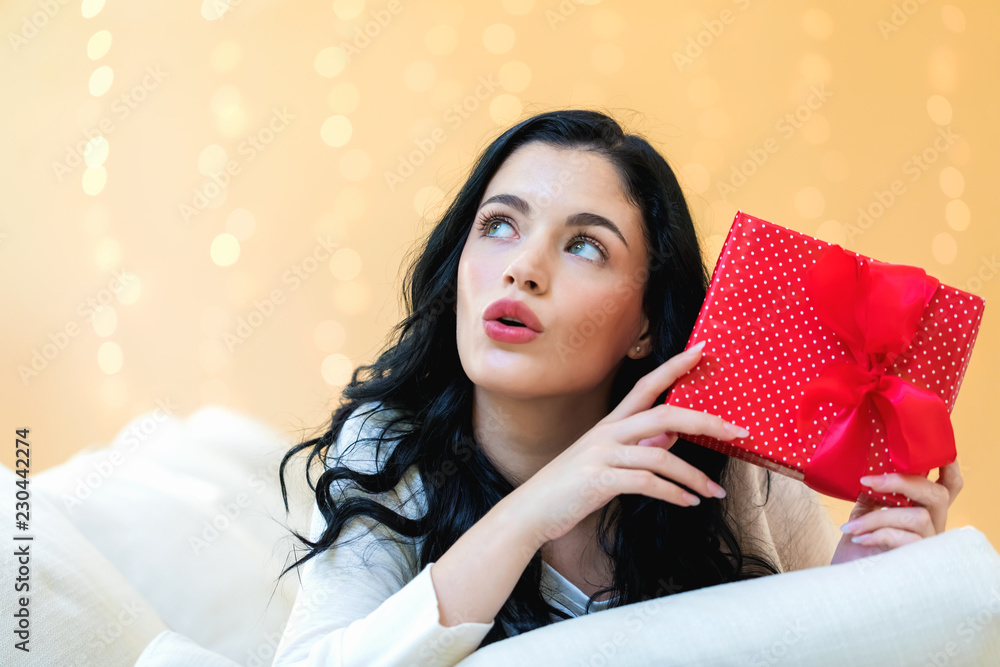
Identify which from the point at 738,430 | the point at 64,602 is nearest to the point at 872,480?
the point at 738,430

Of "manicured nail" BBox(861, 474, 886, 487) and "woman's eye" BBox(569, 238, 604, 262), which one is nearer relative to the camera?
"manicured nail" BBox(861, 474, 886, 487)

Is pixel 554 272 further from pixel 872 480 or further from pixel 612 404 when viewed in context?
pixel 872 480

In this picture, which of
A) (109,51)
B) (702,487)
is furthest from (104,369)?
(702,487)

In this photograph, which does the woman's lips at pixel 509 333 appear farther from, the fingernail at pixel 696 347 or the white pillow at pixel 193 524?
the white pillow at pixel 193 524

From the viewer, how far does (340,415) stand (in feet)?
4.63

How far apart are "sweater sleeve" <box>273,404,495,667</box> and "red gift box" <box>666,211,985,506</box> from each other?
0.38m

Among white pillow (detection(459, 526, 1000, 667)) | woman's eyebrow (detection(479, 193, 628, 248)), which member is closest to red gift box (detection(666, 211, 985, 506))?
white pillow (detection(459, 526, 1000, 667))

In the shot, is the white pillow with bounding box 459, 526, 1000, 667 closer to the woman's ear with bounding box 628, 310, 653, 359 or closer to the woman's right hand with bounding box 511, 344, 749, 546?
the woman's right hand with bounding box 511, 344, 749, 546

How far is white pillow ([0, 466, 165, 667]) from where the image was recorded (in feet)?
3.26

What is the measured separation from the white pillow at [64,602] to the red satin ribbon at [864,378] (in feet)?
3.11

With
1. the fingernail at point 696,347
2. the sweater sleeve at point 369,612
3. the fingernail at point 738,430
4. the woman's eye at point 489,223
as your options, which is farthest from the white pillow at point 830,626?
the woman's eye at point 489,223

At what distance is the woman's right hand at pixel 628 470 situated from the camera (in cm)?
94

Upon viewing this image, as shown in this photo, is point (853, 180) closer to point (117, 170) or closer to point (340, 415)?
point (340, 415)

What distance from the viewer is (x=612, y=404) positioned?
1.41 meters
